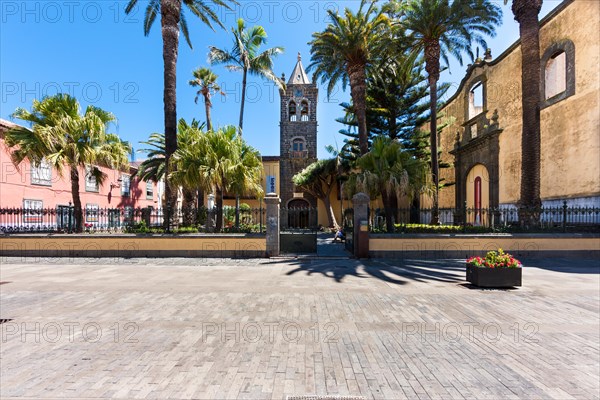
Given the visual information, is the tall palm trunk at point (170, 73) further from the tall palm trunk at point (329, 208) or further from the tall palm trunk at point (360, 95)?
the tall palm trunk at point (329, 208)

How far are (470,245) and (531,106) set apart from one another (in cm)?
748

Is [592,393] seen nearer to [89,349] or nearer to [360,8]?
[89,349]

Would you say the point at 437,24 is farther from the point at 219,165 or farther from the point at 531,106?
the point at 219,165

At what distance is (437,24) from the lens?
15.5 m

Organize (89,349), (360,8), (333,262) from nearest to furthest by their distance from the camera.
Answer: (89,349), (333,262), (360,8)

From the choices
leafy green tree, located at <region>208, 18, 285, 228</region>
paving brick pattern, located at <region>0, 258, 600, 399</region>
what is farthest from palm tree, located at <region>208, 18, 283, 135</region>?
paving brick pattern, located at <region>0, 258, 600, 399</region>

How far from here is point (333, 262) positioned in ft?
36.6

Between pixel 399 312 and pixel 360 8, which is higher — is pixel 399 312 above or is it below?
below

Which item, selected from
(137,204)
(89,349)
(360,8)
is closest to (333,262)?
(89,349)

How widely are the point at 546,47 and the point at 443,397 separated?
890 inches

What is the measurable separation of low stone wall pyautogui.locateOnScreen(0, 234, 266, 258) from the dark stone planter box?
818cm

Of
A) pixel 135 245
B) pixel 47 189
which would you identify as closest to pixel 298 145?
pixel 135 245

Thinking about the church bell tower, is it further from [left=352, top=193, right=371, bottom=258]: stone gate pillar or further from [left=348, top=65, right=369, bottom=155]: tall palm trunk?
[left=352, top=193, right=371, bottom=258]: stone gate pillar

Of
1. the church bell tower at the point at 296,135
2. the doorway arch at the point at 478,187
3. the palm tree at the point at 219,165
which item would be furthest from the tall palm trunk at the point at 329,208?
the palm tree at the point at 219,165
